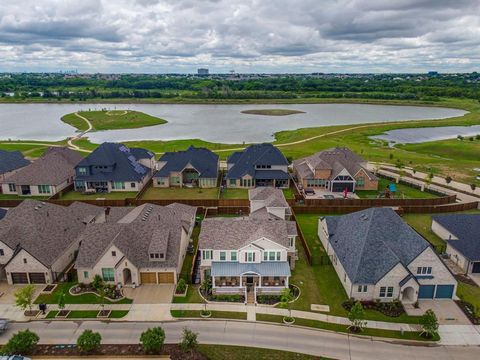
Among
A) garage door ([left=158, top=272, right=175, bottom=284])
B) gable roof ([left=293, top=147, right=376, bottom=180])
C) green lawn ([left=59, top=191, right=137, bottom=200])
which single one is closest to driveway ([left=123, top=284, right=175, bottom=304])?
garage door ([left=158, top=272, right=175, bottom=284])

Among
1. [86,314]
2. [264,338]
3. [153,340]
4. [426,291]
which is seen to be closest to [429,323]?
[426,291]

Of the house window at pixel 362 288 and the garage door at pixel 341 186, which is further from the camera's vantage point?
the garage door at pixel 341 186

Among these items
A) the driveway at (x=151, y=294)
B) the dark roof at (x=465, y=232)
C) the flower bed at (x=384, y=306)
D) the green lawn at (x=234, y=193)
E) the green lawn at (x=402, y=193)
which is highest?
the dark roof at (x=465, y=232)

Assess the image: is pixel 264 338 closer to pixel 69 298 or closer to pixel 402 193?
pixel 69 298

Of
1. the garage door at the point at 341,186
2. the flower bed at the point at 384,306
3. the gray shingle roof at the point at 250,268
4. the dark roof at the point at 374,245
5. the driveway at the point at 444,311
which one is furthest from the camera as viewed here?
the garage door at the point at 341,186

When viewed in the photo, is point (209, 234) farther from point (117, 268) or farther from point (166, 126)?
point (166, 126)

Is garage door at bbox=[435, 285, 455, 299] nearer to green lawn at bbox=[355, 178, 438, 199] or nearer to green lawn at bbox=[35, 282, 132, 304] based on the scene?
green lawn at bbox=[355, 178, 438, 199]

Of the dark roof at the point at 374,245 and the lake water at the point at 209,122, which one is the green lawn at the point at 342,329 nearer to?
the dark roof at the point at 374,245

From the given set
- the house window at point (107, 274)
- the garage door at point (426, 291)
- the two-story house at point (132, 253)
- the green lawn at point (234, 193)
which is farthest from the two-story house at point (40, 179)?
the garage door at point (426, 291)
